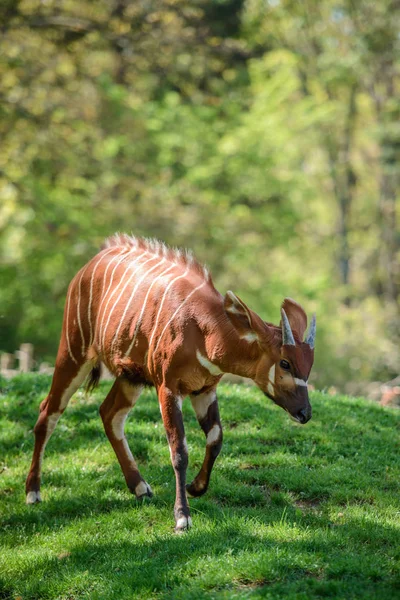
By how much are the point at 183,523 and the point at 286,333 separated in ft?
5.03

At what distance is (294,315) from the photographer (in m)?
6.03

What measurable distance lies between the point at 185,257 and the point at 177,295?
474 millimetres

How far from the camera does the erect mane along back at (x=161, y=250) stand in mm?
6422

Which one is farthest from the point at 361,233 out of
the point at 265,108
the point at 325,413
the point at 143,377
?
the point at 143,377

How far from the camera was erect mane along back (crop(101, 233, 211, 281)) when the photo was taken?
642 centimetres

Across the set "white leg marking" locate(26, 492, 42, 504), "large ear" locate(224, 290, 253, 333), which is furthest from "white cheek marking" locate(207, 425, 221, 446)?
"white leg marking" locate(26, 492, 42, 504)

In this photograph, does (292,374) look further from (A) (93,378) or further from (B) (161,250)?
(A) (93,378)

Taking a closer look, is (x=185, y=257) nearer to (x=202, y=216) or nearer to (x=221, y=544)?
(x=221, y=544)

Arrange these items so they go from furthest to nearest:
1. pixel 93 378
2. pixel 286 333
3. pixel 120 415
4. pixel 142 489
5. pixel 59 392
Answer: pixel 93 378, pixel 59 392, pixel 120 415, pixel 142 489, pixel 286 333

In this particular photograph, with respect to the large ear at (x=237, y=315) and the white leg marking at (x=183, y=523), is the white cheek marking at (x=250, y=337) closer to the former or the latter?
the large ear at (x=237, y=315)

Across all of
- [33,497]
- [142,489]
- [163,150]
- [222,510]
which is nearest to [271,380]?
[222,510]

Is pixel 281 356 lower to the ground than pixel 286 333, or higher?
lower

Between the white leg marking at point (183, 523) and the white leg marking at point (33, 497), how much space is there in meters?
1.64

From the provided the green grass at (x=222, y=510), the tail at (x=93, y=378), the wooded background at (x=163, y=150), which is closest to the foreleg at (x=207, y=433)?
the green grass at (x=222, y=510)
